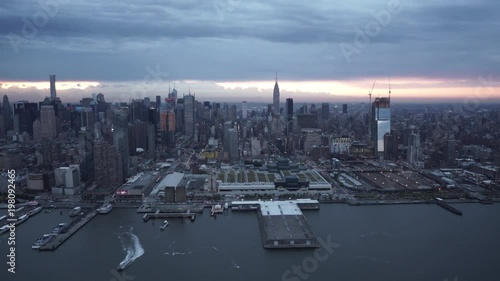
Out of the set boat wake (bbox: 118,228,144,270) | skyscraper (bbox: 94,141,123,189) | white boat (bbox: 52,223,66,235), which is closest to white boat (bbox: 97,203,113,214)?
white boat (bbox: 52,223,66,235)

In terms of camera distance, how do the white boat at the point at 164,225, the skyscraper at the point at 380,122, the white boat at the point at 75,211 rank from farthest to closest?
1. the skyscraper at the point at 380,122
2. the white boat at the point at 75,211
3. the white boat at the point at 164,225

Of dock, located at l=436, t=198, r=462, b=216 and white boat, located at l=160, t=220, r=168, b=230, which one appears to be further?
dock, located at l=436, t=198, r=462, b=216

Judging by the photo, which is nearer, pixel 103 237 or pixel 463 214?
pixel 103 237

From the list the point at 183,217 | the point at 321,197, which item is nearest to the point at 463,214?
the point at 321,197

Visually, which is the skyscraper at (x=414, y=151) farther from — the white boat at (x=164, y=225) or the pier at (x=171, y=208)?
the white boat at (x=164, y=225)

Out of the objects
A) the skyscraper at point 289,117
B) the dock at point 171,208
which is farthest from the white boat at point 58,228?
the skyscraper at point 289,117

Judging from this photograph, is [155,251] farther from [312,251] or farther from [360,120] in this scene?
[360,120]

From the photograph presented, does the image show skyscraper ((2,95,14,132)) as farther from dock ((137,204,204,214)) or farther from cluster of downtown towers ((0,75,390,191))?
dock ((137,204,204,214))
